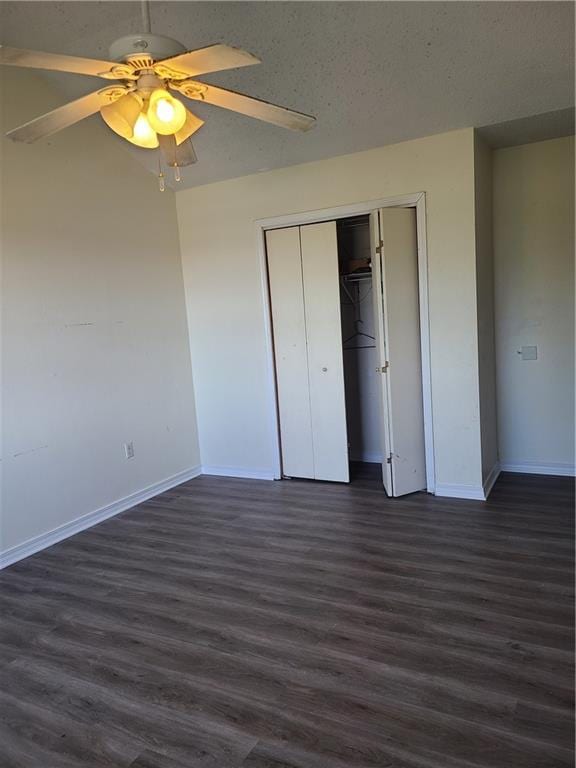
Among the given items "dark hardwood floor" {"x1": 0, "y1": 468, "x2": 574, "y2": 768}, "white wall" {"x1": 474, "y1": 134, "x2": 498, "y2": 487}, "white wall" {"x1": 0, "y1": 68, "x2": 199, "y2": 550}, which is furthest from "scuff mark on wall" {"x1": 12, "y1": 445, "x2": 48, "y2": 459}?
"white wall" {"x1": 474, "y1": 134, "x2": 498, "y2": 487}

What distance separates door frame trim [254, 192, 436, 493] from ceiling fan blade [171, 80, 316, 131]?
1.70m

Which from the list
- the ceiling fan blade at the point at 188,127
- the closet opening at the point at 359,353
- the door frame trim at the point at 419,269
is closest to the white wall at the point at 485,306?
the door frame trim at the point at 419,269

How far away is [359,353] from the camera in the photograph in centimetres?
463

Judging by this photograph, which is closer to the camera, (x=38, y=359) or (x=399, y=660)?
(x=399, y=660)

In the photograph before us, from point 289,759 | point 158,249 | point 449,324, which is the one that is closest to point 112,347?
point 158,249

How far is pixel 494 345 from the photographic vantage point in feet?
13.4

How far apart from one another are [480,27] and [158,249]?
2808 millimetres

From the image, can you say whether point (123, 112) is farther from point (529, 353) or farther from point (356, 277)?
point (529, 353)

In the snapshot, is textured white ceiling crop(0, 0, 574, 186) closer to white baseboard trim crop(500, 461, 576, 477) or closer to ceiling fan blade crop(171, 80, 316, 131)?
ceiling fan blade crop(171, 80, 316, 131)

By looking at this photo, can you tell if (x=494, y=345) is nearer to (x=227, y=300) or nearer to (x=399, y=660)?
(x=227, y=300)

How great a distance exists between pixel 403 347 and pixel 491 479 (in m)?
1.26

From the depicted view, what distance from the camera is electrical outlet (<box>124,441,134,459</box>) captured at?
3918 millimetres

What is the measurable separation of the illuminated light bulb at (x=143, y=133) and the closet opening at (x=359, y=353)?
8.04ft

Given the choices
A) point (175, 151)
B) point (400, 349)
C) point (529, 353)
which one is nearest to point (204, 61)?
point (175, 151)
